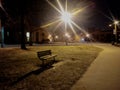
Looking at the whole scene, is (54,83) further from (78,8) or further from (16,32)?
(16,32)

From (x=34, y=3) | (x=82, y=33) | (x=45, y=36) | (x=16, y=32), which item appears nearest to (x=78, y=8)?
(x=34, y=3)

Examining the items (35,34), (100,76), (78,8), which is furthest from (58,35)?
(100,76)

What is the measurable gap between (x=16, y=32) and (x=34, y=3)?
61.5 ft

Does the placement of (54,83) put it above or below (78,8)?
below

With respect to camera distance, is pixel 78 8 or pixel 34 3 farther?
pixel 78 8

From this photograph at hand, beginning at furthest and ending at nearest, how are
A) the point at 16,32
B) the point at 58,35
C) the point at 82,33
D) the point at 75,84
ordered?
the point at 82,33 < the point at 58,35 < the point at 16,32 < the point at 75,84

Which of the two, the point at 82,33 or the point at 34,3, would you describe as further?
the point at 82,33

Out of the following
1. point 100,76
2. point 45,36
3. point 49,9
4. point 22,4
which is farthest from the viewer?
point 45,36

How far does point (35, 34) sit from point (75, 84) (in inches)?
1860

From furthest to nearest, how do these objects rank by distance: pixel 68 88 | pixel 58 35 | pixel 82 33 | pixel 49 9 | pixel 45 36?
1. pixel 82 33
2. pixel 58 35
3. pixel 45 36
4. pixel 49 9
5. pixel 68 88

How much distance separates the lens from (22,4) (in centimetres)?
2953

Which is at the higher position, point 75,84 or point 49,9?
point 49,9

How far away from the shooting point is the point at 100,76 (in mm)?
10484

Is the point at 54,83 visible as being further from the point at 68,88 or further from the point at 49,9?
the point at 49,9
